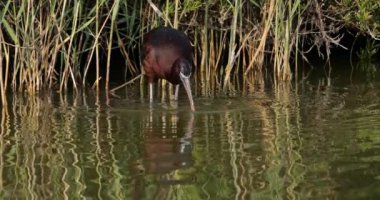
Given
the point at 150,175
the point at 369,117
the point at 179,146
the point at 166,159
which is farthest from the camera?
the point at 369,117

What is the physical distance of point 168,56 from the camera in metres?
8.72

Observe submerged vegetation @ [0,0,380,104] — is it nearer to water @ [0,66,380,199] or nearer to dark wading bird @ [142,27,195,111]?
dark wading bird @ [142,27,195,111]

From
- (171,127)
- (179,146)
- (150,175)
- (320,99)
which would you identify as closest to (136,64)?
(320,99)

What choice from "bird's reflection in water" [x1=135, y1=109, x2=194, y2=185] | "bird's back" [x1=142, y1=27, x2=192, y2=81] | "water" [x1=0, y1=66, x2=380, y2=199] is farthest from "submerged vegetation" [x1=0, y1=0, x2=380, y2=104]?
"bird's reflection in water" [x1=135, y1=109, x2=194, y2=185]

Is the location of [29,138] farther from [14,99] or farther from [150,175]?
[14,99]

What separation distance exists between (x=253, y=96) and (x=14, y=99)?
8.04 ft

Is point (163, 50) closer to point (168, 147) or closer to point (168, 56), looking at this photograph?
point (168, 56)

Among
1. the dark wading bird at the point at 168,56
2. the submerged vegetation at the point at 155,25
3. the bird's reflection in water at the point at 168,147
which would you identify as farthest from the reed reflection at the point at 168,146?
the submerged vegetation at the point at 155,25

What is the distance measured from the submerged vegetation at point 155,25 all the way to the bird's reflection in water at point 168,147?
1.84m

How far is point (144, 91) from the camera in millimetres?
9945

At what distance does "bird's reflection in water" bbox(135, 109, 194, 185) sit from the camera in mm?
5527

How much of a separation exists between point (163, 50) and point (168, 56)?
84 millimetres

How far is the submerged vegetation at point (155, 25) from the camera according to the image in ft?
30.0

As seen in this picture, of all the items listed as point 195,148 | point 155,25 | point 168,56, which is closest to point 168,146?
point 195,148
